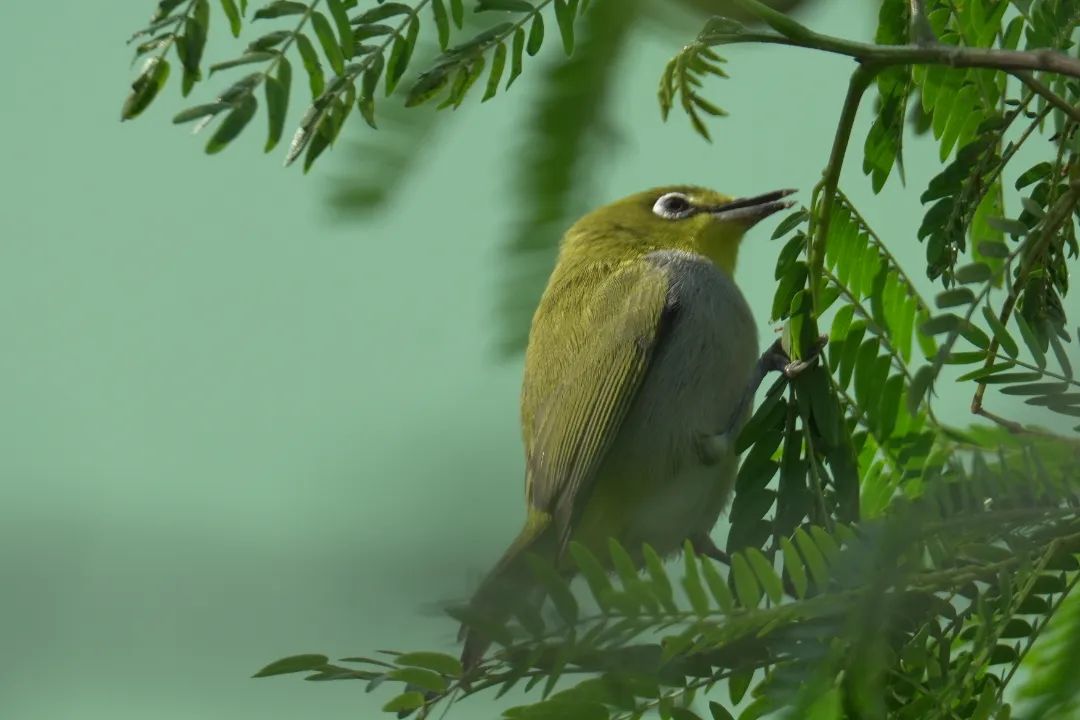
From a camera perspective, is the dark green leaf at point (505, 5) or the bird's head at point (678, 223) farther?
the bird's head at point (678, 223)

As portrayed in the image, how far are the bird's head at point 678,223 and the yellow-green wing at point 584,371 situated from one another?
0.52ft

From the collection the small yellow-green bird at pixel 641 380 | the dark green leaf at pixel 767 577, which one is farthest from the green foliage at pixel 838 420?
the small yellow-green bird at pixel 641 380

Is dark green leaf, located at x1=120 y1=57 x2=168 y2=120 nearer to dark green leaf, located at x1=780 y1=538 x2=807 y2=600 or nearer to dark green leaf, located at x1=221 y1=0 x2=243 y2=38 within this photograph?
dark green leaf, located at x1=221 y1=0 x2=243 y2=38

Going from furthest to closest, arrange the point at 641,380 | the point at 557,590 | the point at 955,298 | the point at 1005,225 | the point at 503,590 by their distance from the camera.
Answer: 1. the point at 641,380
2. the point at 1005,225
3. the point at 955,298
4. the point at 557,590
5. the point at 503,590

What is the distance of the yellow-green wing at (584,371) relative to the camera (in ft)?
8.09

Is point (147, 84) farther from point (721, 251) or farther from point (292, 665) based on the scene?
point (721, 251)

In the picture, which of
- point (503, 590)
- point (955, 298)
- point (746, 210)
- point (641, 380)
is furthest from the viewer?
point (746, 210)

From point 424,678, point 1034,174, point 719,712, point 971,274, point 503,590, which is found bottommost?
point 719,712

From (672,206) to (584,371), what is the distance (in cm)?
68

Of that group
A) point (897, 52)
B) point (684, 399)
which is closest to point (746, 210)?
point (684, 399)

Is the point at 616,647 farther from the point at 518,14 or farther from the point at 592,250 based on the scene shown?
the point at 592,250

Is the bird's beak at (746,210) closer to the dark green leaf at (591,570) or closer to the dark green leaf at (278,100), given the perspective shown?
the dark green leaf at (278,100)

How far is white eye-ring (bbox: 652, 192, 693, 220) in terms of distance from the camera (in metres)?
3.12

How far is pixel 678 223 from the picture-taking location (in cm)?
311
